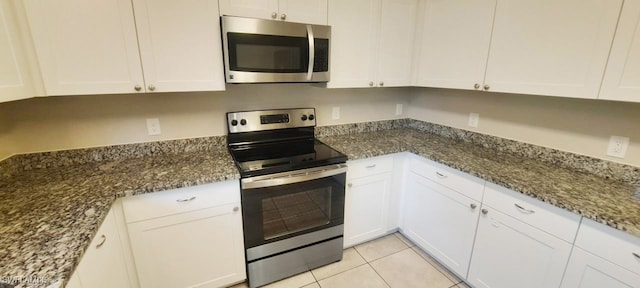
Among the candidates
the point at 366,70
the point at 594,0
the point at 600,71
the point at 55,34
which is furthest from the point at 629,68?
the point at 55,34

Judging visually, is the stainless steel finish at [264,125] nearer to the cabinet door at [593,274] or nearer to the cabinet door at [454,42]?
the cabinet door at [454,42]

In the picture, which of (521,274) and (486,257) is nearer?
(521,274)

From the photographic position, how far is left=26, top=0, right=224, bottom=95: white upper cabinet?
4.32 ft

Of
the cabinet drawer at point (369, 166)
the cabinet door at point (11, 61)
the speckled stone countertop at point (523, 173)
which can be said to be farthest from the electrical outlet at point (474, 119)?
the cabinet door at point (11, 61)

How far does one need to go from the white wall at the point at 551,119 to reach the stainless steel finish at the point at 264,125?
1279 mm

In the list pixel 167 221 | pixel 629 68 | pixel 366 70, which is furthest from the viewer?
pixel 366 70

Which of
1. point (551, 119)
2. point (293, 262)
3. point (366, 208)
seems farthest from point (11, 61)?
point (551, 119)

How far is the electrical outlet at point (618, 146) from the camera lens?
1.48m

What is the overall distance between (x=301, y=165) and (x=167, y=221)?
2.68 ft

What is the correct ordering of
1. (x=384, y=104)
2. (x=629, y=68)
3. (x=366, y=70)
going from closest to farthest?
(x=629, y=68) → (x=366, y=70) → (x=384, y=104)

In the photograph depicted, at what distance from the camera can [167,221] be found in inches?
59.0

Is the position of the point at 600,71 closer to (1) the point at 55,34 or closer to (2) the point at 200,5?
(2) the point at 200,5

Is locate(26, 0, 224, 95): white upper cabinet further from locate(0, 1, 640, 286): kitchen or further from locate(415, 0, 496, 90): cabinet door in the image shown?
locate(415, 0, 496, 90): cabinet door

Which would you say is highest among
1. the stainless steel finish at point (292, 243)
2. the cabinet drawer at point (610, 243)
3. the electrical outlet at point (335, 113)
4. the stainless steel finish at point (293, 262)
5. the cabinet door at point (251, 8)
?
the cabinet door at point (251, 8)
